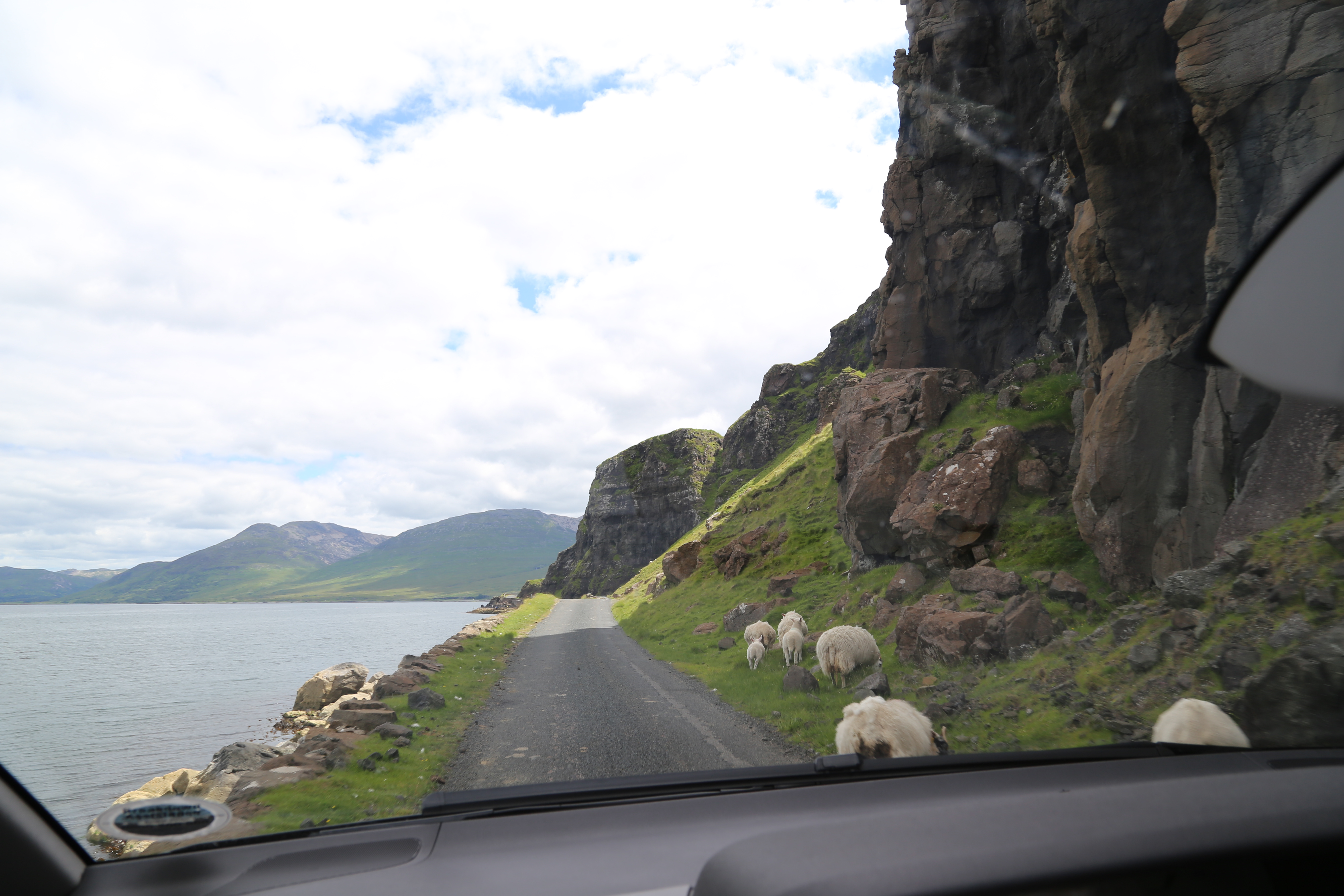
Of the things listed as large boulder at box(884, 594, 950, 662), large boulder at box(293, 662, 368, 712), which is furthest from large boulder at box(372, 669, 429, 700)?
large boulder at box(884, 594, 950, 662)

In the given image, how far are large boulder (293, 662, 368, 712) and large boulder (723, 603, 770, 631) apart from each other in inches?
699

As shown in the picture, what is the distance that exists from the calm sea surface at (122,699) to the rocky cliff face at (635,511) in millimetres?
92838

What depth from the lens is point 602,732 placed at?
10.9m

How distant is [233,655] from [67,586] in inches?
238

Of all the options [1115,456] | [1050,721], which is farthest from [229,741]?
[1115,456]

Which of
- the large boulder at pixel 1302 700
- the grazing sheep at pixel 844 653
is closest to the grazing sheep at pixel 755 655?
the grazing sheep at pixel 844 653

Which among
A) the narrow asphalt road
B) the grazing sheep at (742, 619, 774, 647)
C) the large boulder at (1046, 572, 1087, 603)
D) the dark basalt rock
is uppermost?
the large boulder at (1046, 572, 1087, 603)

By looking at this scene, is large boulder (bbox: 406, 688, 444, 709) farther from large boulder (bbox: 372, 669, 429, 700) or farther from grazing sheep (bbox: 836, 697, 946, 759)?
grazing sheep (bbox: 836, 697, 946, 759)

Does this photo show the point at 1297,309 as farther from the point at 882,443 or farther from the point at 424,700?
Result: the point at 882,443

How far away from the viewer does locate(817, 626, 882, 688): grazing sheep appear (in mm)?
15000

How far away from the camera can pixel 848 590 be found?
79.5 ft

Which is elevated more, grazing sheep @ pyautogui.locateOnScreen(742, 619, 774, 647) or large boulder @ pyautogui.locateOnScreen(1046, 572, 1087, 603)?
large boulder @ pyautogui.locateOnScreen(1046, 572, 1087, 603)

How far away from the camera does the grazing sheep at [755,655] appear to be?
19219mm

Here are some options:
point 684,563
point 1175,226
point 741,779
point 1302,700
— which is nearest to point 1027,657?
point 1302,700
